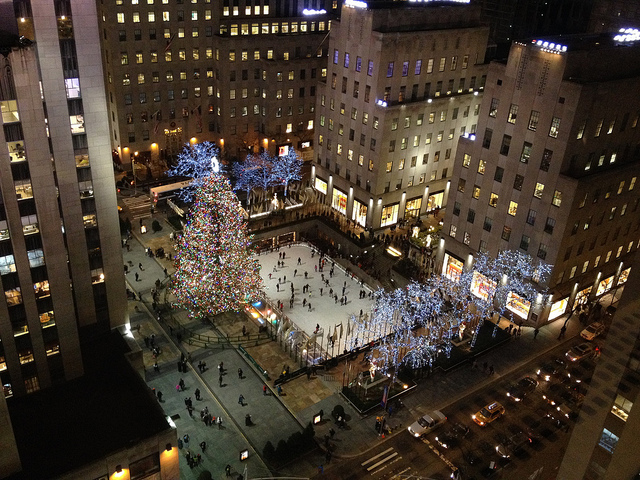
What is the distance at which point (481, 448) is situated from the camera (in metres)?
52.2

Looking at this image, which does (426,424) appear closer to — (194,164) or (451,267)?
(451,267)

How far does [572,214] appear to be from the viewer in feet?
198

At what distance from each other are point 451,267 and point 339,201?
77.9ft

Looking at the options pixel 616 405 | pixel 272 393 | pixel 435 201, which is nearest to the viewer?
pixel 616 405

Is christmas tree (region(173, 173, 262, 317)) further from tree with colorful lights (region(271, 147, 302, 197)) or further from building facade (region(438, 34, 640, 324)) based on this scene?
tree with colorful lights (region(271, 147, 302, 197))

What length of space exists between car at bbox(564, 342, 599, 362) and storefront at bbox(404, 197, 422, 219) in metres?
33.2

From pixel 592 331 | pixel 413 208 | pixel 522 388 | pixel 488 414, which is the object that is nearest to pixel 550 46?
pixel 592 331

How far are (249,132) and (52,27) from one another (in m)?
65.1

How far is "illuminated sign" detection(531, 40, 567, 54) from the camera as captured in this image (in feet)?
184

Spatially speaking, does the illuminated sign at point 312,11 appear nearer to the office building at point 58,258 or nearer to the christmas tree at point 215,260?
the christmas tree at point 215,260

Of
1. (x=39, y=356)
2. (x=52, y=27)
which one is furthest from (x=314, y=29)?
(x=39, y=356)

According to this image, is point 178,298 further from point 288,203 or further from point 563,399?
point 563,399

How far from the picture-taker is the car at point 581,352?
63.1 meters

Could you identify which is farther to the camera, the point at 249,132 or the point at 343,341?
the point at 249,132
